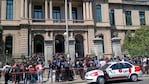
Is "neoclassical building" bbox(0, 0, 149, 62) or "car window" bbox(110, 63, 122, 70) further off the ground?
"neoclassical building" bbox(0, 0, 149, 62)

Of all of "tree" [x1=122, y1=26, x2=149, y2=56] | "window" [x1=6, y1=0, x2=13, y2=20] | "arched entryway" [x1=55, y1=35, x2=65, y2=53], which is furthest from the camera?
"arched entryway" [x1=55, y1=35, x2=65, y2=53]

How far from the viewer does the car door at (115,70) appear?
1866cm

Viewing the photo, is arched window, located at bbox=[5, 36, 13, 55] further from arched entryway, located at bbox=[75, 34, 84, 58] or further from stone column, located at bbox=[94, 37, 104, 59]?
stone column, located at bbox=[94, 37, 104, 59]

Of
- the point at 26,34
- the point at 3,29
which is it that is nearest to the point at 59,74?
the point at 26,34

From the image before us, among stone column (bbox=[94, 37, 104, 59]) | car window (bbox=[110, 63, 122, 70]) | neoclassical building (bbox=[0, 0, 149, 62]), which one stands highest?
neoclassical building (bbox=[0, 0, 149, 62])

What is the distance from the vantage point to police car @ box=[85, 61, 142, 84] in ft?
59.7

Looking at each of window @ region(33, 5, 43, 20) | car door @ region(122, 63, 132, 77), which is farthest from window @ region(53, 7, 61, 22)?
car door @ region(122, 63, 132, 77)

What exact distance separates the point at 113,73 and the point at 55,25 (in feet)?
69.8

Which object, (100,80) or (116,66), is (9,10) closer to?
(116,66)

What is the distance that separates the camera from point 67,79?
20.8 m

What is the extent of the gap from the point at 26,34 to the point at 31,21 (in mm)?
2361

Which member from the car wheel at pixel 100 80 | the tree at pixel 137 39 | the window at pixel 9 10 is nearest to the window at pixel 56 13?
the window at pixel 9 10

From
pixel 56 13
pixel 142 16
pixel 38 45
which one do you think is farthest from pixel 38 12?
pixel 142 16

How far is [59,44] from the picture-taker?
4025 centimetres
